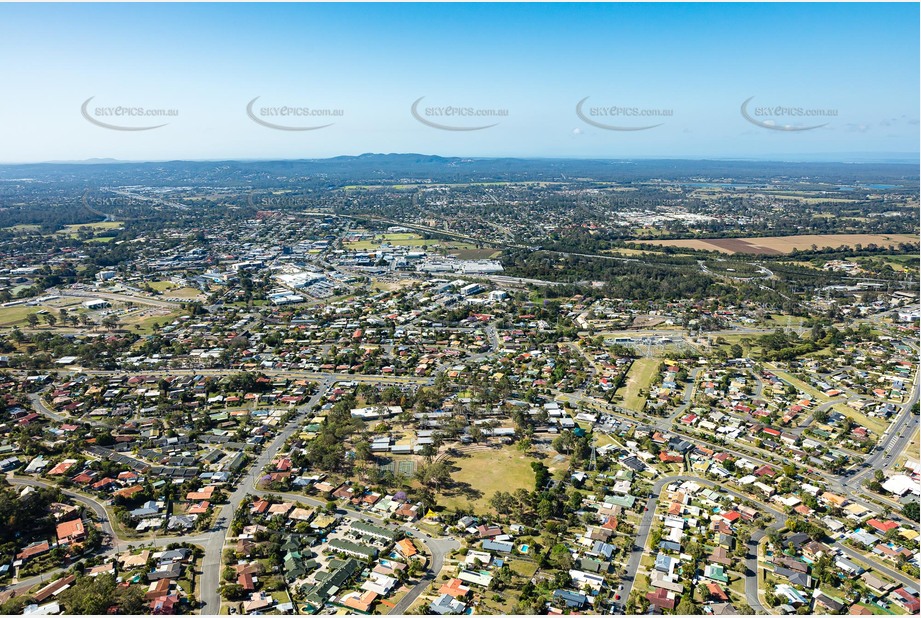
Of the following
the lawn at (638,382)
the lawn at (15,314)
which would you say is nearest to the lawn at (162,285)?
the lawn at (15,314)

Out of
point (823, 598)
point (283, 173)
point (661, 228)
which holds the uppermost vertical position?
point (283, 173)

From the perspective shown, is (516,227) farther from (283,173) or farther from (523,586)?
(283,173)

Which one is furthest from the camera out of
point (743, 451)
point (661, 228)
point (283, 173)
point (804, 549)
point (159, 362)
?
point (283, 173)

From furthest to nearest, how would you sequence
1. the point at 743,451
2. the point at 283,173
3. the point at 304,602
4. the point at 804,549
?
the point at 283,173 → the point at 743,451 → the point at 804,549 → the point at 304,602

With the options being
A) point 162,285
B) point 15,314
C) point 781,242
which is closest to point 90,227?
point 162,285

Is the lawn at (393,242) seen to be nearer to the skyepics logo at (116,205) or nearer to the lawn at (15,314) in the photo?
the lawn at (15,314)

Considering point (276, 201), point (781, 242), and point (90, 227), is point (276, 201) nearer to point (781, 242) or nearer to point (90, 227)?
point (90, 227)

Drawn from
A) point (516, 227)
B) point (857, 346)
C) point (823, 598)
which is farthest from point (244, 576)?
point (516, 227)

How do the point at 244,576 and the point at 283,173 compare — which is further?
the point at 283,173
